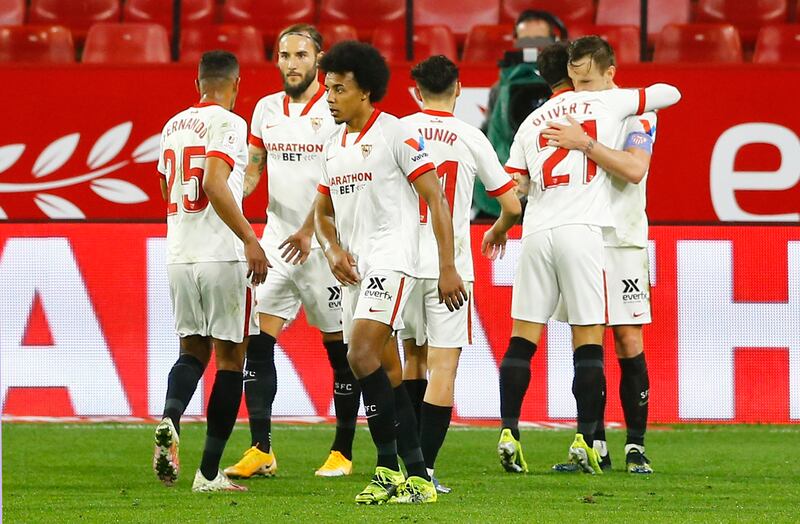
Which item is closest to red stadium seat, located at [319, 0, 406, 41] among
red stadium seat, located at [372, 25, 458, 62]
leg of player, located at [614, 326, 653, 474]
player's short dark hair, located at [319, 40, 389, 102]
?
red stadium seat, located at [372, 25, 458, 62]

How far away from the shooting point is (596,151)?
6469 millimetres

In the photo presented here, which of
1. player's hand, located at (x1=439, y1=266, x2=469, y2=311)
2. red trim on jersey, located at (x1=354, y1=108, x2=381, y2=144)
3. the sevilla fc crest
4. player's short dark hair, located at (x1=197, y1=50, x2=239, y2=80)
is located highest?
player's short dark hair, located at (x1=197, y1=50, x2=239, y2=80)

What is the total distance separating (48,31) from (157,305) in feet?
12.4

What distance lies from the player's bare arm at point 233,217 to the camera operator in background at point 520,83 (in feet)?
13.4

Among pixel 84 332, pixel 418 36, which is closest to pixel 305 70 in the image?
pixel 84 332

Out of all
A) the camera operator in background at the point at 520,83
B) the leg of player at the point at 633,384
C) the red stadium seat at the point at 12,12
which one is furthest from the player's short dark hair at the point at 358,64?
the red stadium seat at the point at 12,12

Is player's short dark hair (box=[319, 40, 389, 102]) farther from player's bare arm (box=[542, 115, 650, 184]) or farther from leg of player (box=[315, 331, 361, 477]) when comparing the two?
leg of player (box=[315, 331, 361, 477])

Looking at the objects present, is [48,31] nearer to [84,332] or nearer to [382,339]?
[84,332]

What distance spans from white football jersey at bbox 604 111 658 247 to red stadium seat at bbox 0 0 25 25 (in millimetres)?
7103

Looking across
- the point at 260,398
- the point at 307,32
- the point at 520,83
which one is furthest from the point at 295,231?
the point at 520,83

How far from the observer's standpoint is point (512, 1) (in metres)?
12.2

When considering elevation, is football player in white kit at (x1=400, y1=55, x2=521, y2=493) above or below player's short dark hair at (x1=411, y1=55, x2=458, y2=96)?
below

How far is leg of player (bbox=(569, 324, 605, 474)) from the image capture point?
21.3 feet

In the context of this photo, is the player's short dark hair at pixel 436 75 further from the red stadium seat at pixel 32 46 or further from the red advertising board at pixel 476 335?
the red stadium seat at pixel 32 46
